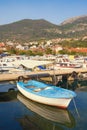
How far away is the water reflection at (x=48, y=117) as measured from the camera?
25.4 metres

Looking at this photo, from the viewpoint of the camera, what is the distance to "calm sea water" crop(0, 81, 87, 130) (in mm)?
24688

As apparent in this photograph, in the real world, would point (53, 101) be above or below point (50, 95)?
below

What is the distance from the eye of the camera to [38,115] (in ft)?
92.3

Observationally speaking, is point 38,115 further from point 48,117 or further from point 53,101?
point 53,101

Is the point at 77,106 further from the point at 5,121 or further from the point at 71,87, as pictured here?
the point at 71,87

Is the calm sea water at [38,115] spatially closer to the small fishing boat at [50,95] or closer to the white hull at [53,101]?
the white hull at [53,101]

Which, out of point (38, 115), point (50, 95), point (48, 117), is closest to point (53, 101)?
point (50, 95)

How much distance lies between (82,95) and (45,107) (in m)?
7.30

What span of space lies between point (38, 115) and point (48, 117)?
1.21 metres

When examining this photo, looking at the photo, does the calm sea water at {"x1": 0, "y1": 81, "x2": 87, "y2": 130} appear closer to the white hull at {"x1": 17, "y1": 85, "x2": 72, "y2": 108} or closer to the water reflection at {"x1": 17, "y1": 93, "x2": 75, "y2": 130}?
the water reflection at {"x1": 17, "y1": 93, "x2": 75, "y2": 130}

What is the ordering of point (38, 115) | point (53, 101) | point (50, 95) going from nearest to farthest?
point (38, 115)
point (53, 101)
point (50, 95)

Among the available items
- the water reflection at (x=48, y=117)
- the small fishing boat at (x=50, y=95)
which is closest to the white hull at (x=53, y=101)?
the small fishing boat at (x=50, y=95)

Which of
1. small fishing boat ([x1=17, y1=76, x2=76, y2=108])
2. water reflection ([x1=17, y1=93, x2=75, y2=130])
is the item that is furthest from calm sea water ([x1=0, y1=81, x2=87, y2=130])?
small fishing boat ([x1=17, y1=76, x2=76, y2=108])

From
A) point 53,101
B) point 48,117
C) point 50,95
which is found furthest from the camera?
point 50,95
